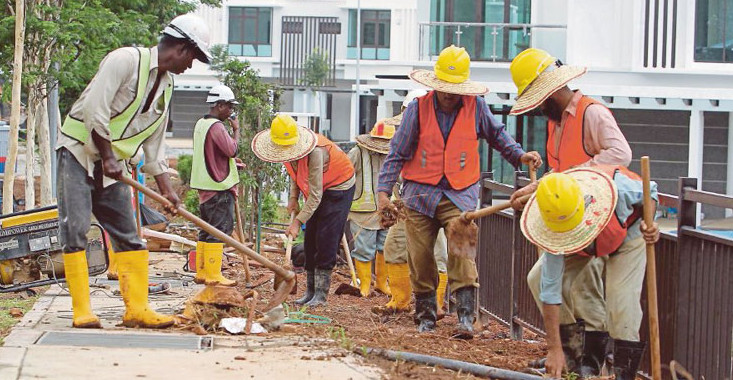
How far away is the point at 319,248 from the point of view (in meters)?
10.4

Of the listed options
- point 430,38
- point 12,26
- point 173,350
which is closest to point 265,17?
point 430,38

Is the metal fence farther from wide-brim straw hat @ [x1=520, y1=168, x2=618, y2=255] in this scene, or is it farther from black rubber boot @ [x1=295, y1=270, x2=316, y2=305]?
black rubber boot @ [x1=295, y1=270, x2=316, y2=305]

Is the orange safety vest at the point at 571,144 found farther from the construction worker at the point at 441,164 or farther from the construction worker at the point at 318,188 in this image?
the construction worker at the point at 318,188

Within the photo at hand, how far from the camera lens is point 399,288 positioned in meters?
10.0

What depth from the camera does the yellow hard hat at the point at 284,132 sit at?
10.4m

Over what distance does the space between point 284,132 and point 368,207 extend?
1551 mm

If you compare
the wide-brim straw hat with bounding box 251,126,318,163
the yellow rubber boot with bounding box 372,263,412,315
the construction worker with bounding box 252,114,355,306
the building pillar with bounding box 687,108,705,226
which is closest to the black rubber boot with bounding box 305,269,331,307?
the construction worker with bounding box 252,114,355,306

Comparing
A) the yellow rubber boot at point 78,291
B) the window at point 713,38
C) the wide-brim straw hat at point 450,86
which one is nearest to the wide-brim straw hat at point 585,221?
the wide-brim straw hat at point 450,86

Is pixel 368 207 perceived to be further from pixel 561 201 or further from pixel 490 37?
pixel 490 37

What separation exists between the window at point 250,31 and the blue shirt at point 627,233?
166 feet

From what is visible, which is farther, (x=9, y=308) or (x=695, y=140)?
(x=695, y=140)

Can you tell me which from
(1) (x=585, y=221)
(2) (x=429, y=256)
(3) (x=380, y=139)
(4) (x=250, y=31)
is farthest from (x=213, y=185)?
(4) (x=250, y=31)

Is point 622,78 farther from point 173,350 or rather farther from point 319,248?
point 173,350

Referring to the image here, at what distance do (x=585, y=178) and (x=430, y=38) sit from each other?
2386cm
